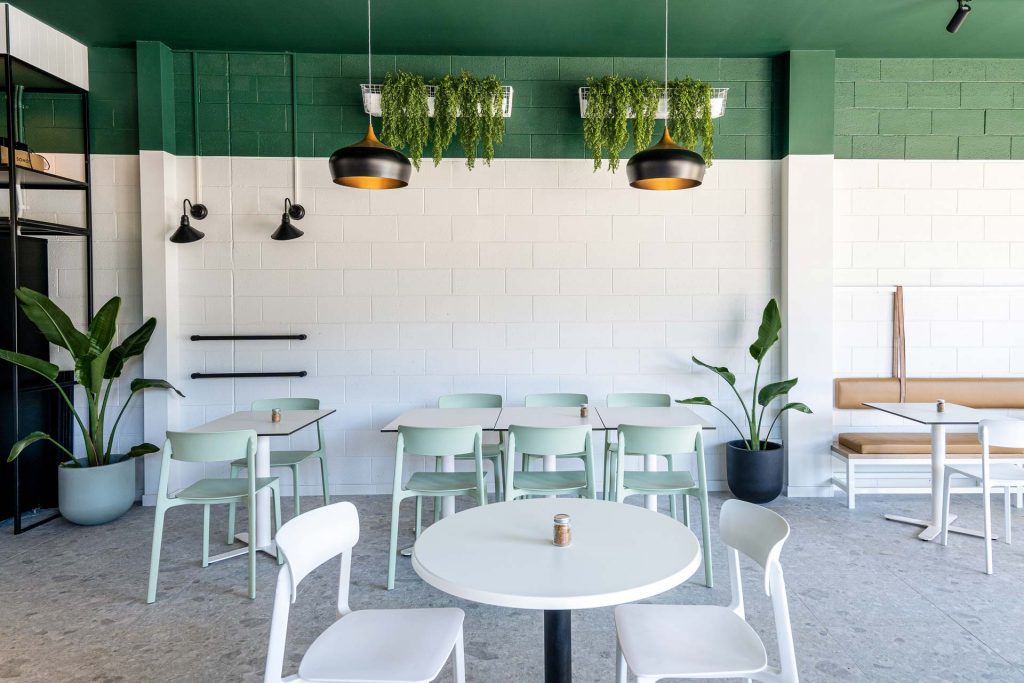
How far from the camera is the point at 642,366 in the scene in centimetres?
502

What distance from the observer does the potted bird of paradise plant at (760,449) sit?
452 cm

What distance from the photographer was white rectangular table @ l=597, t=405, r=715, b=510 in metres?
3.55

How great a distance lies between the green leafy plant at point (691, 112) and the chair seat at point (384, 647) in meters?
4.10

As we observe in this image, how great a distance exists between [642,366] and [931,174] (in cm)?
292

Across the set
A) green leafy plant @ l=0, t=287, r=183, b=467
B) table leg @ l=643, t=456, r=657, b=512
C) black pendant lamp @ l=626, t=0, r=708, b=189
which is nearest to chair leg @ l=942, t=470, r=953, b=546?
table leg @ l=643, t=456, r=657, b=512

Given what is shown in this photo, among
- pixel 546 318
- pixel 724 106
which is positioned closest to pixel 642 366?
pixel 546 318

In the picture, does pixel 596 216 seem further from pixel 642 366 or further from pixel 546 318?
pixel 642 366

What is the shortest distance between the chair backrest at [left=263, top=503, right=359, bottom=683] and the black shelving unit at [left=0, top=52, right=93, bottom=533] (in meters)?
3.44

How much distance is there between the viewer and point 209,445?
3.05 metres

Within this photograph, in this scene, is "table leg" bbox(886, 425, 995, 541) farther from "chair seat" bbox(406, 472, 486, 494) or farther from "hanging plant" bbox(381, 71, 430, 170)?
"hanging plant" bbox(381, 71, 430, 170)

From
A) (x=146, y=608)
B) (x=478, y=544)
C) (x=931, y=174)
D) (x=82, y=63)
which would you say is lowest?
(x=146, y=608)

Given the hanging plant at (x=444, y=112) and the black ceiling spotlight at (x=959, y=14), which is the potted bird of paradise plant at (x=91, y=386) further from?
the black ceiling spotlight at (x=959, y=14)

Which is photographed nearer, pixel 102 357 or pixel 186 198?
pixel 102 357

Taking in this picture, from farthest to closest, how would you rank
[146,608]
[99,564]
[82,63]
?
[82,63] < [99,564] < [146,608]
